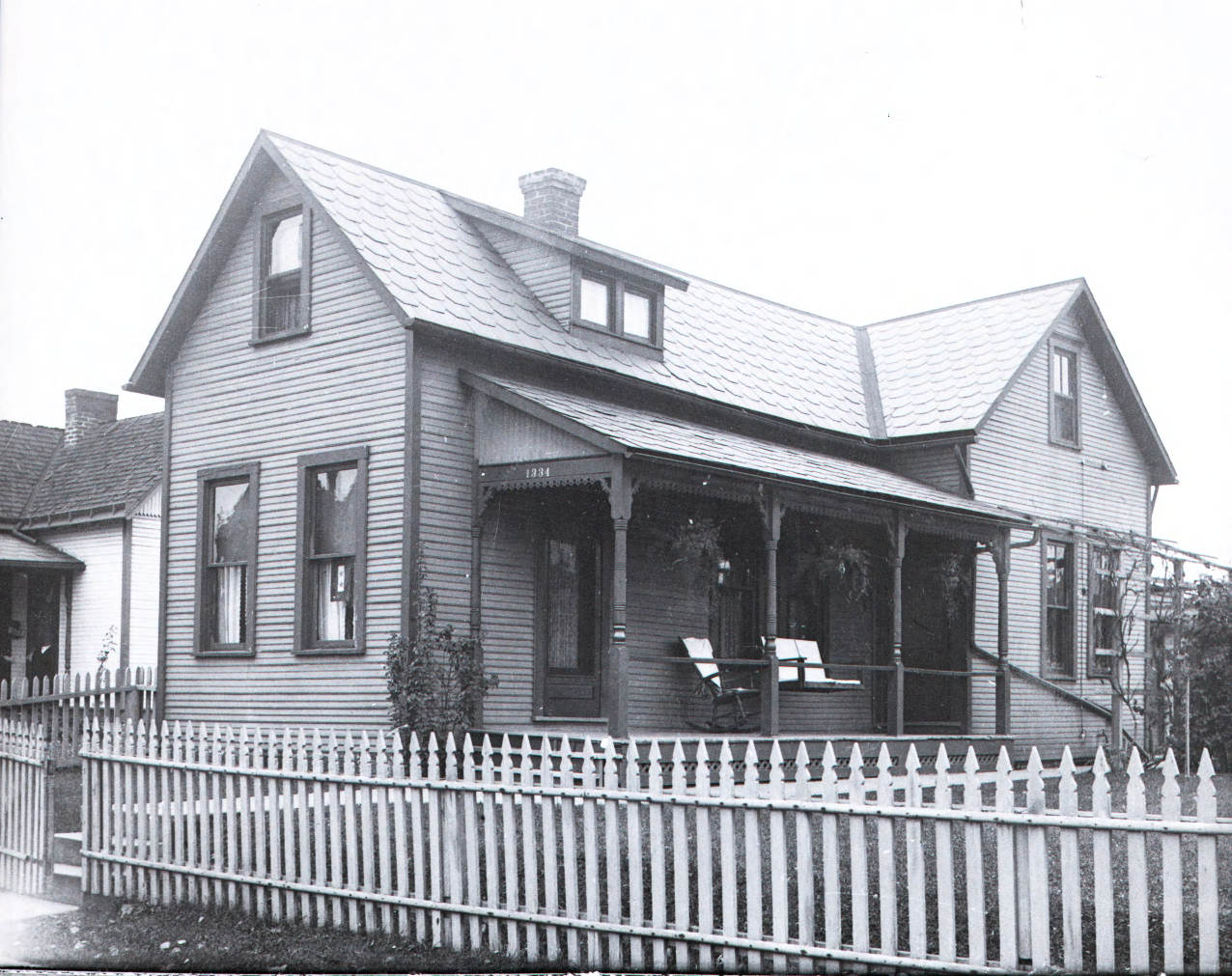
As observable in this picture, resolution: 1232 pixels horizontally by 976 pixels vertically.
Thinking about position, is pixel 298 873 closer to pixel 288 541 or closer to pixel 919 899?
pixel 919 899

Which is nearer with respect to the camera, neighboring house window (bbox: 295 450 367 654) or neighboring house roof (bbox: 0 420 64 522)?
neighboring house window (bbox: 295 450 367 654)

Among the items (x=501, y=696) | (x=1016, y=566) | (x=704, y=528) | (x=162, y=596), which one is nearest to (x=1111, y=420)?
(x=1016, y=566)

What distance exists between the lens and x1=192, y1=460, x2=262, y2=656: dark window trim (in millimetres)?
16891

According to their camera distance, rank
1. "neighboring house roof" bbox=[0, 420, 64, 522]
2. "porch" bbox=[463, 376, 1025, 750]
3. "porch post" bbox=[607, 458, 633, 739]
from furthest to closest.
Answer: "neighboring house roof" bbox=[0, 420, 64, 522] → "porch" bbox=[463, 376, 1025, 750] → "porch post" bbox=[607, 458, 633, 739]

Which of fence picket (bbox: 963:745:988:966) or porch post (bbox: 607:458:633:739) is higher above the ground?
porch post (bbox: 607:458:633:739)

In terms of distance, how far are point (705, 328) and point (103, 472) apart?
1229cm

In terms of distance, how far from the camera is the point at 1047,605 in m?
22.2

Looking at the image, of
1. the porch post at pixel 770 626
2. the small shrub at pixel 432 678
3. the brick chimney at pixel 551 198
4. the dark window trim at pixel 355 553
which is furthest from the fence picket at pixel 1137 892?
the brick chimney at pixel 551 198

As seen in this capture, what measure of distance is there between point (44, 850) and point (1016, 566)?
14905 mm

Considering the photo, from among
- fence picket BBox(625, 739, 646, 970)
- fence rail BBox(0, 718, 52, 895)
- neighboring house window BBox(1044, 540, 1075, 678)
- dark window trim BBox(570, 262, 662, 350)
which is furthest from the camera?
neighboring house window BBox(1044, 540, 1075, 678)

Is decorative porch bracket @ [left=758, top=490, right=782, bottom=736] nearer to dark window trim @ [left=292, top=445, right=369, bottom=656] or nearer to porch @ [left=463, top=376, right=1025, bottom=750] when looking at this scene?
porch @ [left=463, top=376, right=1025, bottom=750]

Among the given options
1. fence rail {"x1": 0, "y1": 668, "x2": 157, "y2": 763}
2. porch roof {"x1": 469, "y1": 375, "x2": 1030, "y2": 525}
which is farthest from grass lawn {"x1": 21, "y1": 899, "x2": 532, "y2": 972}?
fence rail {"x1": 0, "y1": 668, "x2": 157, "y2": 763}

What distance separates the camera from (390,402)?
15.4m

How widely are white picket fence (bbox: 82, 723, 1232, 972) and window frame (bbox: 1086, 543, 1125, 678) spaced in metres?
10.7
